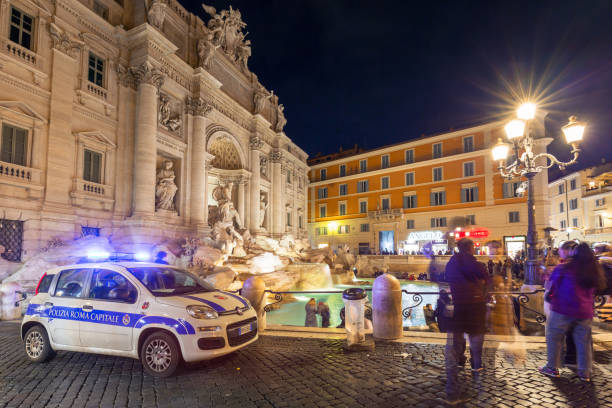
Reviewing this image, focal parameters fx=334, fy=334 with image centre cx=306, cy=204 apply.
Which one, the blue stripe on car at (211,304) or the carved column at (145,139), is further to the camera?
the carved column at (145,139)

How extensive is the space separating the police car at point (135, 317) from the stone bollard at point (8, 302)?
514 cm

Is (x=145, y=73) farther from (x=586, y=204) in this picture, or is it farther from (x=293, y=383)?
(x=586, y=204)

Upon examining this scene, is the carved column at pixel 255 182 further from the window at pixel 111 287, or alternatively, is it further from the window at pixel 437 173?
the window at pixel 111 287

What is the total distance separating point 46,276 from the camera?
5.75 m

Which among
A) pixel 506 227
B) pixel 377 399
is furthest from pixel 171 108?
pixel 506 227

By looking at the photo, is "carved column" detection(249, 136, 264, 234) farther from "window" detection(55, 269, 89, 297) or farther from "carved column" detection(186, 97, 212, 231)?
"window" detection(55, 269, 89, 297)

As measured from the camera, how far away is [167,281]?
221 inches

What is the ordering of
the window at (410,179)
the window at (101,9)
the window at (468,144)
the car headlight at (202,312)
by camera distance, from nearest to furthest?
1. the car headlight at (202,312)
2. the window at (101,9)
3. the window at (468,144)
4. the window at (410,179)

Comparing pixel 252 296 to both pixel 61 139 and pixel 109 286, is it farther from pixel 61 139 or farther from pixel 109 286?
pixel 61 139

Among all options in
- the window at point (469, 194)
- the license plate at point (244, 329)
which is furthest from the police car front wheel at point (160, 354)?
the window at point (469, 194)

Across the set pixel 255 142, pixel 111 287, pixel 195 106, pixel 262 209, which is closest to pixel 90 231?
pixel 195 106

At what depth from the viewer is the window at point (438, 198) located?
35.8 m

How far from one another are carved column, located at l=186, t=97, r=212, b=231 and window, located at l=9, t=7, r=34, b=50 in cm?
829

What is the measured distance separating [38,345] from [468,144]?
37.3 meters
